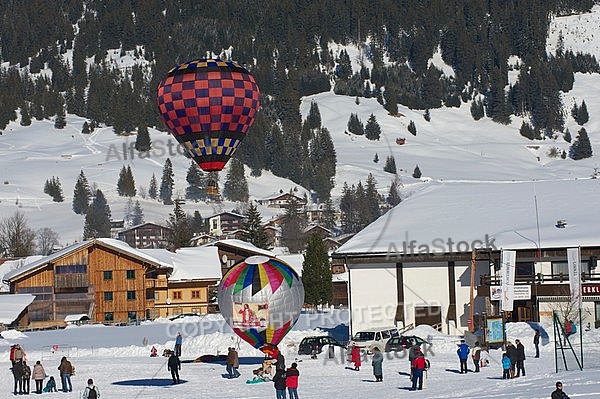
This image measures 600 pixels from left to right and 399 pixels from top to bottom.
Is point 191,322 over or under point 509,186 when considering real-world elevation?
under

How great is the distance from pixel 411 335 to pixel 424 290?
600 cm

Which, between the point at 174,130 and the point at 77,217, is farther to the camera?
the point at 77,217

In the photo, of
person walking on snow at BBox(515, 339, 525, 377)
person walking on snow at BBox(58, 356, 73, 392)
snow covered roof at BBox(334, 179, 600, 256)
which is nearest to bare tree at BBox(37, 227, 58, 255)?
snow covered roof at BBox(334, 179, 600, 256)

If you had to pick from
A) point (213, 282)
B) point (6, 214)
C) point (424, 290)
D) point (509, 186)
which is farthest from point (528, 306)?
point (6, 214)

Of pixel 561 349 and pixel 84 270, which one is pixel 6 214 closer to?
pixel 84 270

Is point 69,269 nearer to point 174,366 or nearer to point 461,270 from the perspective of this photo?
point 461,270

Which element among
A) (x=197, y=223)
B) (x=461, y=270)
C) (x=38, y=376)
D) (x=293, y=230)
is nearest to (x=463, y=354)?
(x=38, y=376)

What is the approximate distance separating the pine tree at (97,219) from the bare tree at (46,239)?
5056 mm

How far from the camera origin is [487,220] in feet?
172

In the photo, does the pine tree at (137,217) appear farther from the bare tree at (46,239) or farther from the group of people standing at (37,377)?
the group of people standing at (37,377)

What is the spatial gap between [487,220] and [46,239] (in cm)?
12573

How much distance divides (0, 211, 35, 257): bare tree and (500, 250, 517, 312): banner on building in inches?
3637

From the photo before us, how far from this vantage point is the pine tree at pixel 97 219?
17938 centimetres

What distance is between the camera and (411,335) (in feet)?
140
